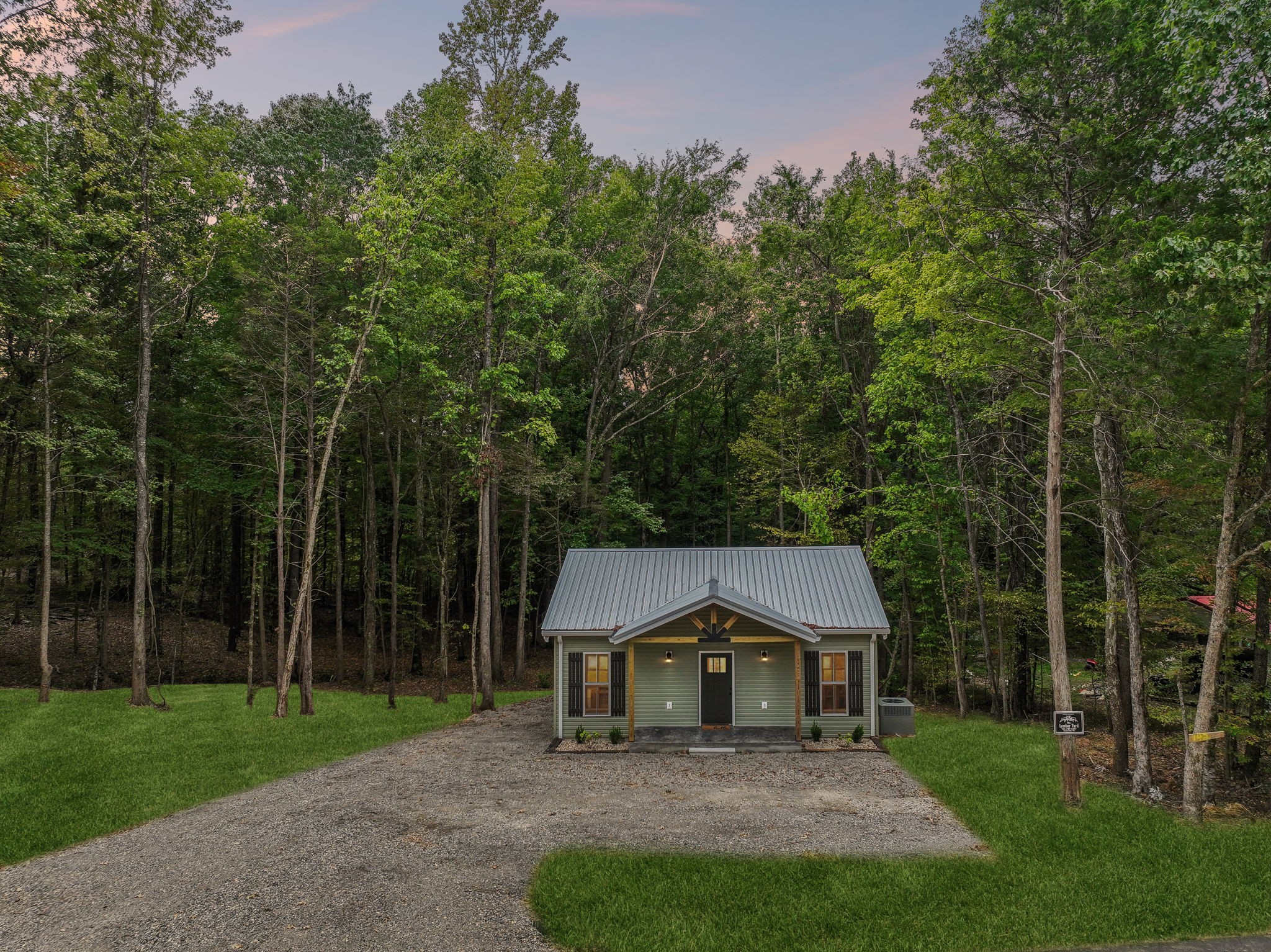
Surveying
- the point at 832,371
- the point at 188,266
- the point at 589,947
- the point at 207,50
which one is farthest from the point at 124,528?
the point at 832,371

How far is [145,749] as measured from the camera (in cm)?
1342

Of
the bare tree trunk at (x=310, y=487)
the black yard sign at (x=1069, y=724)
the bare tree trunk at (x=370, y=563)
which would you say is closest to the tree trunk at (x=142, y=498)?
the bare tree trunk at (x=310, y=487)

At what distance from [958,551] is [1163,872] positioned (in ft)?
48.0

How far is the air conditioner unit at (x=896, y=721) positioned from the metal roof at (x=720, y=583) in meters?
2.12

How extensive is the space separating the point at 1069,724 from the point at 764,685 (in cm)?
693

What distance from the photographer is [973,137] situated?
40.0 ft

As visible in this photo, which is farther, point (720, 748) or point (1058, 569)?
point (720, 748)

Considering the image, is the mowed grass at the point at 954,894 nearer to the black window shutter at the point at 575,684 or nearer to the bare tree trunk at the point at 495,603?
the black window shutter at the point at 575,684

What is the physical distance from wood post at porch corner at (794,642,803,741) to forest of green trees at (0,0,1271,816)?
511 cm

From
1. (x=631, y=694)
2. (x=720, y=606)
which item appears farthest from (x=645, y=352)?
(x=631, y=694)

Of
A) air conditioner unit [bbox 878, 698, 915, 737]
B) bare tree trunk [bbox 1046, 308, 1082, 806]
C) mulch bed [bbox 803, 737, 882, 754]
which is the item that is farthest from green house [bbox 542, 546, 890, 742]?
bare tree trunk [bbox 1046, 308, 1082, 806]

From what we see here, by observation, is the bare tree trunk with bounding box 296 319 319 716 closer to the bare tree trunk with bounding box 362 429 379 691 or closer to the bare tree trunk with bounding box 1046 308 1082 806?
the bare tree trunk with bounding box 362 429 379 691

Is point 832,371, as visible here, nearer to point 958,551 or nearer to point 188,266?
point 958,551

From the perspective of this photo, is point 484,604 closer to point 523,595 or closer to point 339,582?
point 523,595
